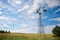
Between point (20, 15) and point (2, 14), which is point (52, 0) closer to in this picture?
point (20, 15)

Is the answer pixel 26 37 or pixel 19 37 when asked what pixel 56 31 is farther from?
pixel 19 37

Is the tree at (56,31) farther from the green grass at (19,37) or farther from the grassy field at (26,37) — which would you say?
the green grass at (19,37)

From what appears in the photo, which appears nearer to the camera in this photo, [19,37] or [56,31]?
[19,37]

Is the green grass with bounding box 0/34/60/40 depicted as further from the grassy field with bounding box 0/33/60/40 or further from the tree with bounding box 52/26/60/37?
the tree with bounding box 52/26/60/37

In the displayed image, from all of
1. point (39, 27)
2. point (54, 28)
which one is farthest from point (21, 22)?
point (54, 28)

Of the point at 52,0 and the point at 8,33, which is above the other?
the point at 52,0

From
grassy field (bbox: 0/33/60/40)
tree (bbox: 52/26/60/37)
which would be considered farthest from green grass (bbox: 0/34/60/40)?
tree (bbox: 52/26/60/37)

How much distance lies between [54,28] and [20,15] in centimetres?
57

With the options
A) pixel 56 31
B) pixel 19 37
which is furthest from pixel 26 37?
pixel 56 31

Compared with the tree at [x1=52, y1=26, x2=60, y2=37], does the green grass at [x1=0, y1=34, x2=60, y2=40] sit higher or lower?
lower

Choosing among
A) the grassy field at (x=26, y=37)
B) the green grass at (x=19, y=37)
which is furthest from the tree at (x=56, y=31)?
the green grass at (x=19, y=37)

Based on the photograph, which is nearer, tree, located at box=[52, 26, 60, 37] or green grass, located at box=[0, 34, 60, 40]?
green grass, located at box=[0, 34, 60, 40]

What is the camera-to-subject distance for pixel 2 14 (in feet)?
8.01

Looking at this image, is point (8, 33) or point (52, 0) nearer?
point (8, 33)
